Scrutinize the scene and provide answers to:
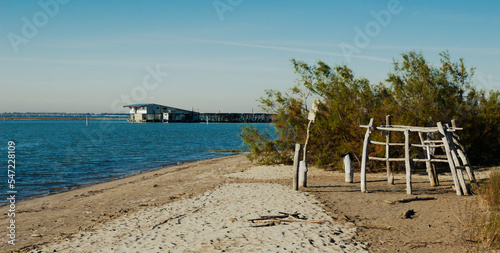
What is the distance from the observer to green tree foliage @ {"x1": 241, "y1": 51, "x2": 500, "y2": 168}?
1816 cm

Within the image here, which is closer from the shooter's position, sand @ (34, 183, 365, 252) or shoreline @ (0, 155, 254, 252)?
sand @ (34, 183, 365, 252)

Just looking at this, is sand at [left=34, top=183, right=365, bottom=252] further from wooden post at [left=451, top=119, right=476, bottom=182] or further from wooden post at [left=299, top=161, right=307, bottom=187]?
wooden post at [left=451, top=119, right=476, bottom=182]

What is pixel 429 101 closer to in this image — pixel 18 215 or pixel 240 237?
pixel 240 237

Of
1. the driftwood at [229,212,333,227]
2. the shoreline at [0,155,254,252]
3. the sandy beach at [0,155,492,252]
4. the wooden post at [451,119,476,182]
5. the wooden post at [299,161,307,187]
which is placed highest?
the wooden post at [451,119,476,182]

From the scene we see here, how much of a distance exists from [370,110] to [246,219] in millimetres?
11348

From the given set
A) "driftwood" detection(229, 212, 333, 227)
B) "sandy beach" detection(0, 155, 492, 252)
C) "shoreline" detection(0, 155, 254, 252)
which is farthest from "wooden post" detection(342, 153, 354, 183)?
"driftwood" detection(229, 212, 333, 227)

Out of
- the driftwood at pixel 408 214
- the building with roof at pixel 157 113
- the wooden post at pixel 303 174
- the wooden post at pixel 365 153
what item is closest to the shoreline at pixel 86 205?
the wooden post at pixel 303 174

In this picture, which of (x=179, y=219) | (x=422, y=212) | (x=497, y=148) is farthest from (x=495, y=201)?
(x=497, y=148)

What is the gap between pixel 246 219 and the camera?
938cm

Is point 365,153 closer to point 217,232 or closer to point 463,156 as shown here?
point 463,156

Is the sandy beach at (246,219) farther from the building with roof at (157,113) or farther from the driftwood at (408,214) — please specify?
the building with roof at (157,113)

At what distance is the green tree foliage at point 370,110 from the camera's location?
59.6ft

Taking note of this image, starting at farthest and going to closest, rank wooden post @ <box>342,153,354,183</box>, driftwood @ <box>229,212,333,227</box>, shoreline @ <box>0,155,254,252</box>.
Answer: wooden post @ <box>342,153,354,183</box> < shoreline @ <box>0,155,254,252</box> < driftwood @ <box>229,212,333,227</box>

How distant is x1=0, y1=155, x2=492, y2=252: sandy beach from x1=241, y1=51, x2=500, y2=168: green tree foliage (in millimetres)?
2916
